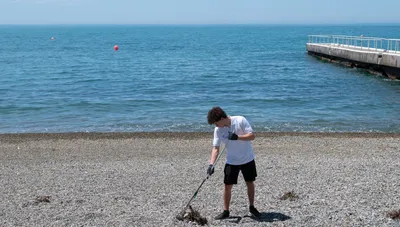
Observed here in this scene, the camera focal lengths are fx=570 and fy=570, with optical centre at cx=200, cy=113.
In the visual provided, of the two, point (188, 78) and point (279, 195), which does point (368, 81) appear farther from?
point (279, 195)

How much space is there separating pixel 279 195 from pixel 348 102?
1672cm

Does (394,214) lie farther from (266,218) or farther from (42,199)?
(42,199)

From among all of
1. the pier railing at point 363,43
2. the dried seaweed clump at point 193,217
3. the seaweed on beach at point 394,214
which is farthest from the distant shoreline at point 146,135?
the pier railing at point 363,43

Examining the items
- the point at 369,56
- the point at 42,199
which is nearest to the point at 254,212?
the point at 42,199

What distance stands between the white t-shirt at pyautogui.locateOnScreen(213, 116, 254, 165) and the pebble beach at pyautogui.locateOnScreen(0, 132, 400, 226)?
0.90 m

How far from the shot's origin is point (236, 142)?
23.4ft

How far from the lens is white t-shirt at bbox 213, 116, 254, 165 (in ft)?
23.0

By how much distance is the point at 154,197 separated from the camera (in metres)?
9.02

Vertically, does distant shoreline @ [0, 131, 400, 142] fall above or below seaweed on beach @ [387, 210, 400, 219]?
below

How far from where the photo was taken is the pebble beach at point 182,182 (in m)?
7.78

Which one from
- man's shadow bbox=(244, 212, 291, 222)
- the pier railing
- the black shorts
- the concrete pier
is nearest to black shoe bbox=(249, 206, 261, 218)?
man's shadow bbox=(244, 212, 291, 222)


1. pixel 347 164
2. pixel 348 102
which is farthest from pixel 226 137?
pixel 348 102

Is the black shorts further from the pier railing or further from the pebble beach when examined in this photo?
the pier railing

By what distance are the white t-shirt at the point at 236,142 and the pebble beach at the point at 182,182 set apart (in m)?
0.90
